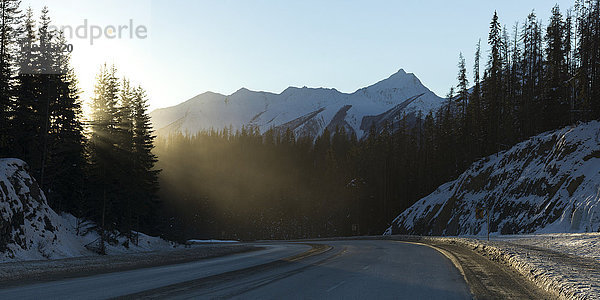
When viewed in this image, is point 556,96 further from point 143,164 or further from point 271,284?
point 271,284

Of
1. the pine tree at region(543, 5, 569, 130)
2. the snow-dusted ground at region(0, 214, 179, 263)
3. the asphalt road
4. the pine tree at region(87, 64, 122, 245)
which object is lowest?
the snow-dusted ground at region(0, 214, 179, 263)

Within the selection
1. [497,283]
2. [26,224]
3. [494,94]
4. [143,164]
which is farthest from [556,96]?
[26,224]

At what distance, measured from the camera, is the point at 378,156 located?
105 metres

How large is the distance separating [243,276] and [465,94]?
78985mm

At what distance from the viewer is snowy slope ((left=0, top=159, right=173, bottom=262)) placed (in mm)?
22953

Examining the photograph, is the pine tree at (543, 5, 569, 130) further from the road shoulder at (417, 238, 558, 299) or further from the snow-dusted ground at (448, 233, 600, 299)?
the road shoulder at (417, 238, 558, 299)

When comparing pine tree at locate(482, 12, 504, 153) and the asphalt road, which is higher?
pine tree at locate(482, 12, 504, 153)

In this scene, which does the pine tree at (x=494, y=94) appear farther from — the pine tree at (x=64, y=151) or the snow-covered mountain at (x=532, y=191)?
the pine tree at (x=64, y=151)

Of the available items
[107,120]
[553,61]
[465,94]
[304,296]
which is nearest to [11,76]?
[107,120]

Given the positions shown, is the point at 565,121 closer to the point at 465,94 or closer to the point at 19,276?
the point at 465,94

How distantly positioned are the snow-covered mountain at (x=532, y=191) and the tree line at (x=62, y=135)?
3513 centimetres

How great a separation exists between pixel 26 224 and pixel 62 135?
1226 cm

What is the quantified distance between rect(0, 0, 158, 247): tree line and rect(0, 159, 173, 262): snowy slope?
211 inches

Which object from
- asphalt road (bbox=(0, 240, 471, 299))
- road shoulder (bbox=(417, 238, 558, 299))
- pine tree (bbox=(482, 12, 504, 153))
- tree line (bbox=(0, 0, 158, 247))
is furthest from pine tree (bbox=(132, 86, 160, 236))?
pine tree (bbox=(482, 12, 504, 153))
